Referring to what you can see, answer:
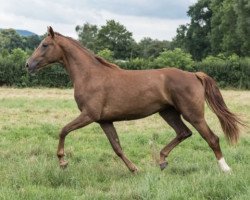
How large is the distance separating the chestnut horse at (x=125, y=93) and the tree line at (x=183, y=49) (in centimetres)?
2796

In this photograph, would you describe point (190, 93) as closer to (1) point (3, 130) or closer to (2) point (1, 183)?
(2) point (1, 183)

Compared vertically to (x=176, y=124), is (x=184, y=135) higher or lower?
lower

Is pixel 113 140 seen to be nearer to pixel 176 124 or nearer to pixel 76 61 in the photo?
pixel 176 124

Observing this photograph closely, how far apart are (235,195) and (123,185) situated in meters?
1.64

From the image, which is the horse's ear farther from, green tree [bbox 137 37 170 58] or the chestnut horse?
green tree [bbox 137 37 170 58]

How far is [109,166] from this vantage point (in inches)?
336

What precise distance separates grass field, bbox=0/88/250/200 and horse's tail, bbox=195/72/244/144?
1.97 ft

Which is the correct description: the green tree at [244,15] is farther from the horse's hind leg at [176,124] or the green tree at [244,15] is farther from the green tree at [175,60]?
the horse's hind leg at [176,124]

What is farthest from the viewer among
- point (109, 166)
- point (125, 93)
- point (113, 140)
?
point (109, 166)

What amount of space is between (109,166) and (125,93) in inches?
58.5

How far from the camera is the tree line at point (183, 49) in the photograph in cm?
3656

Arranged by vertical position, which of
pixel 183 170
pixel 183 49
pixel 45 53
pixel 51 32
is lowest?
pixel 183 49

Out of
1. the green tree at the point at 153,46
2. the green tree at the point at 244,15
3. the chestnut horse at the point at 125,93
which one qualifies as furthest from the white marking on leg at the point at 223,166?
the green tree at the point at 153,46

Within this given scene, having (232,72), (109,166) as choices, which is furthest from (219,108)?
(232,72)
